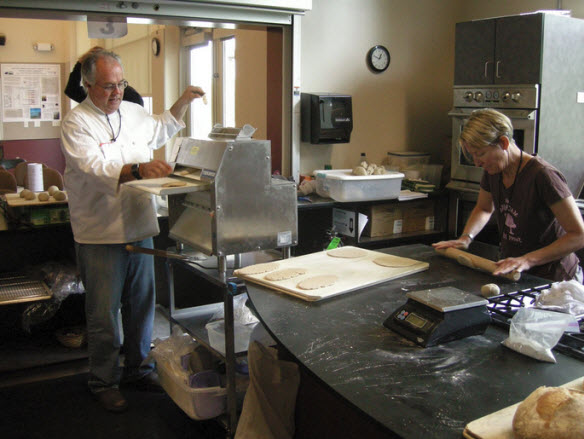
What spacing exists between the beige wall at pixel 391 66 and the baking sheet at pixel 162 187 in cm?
178

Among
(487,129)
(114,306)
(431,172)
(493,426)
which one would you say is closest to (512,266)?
(487,129)

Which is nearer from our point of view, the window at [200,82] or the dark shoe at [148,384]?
the dark shoe at [148,384]

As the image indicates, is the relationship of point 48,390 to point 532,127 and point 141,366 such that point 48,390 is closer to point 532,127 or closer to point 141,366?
point 141,366

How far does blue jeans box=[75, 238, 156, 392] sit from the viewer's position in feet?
9.01

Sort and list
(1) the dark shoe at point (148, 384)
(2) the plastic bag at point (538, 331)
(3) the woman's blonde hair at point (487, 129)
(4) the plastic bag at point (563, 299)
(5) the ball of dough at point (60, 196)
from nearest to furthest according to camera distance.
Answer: (2) the plastic bag at point (538, 331), (4) the plastic bag at point (563, 299), (3) the woman's blonde hair at point (487, 129), (1) the dark shoe at point (148, 384), (5) the ball of dough at point (60, 196)

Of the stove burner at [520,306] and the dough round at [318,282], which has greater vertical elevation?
the dough round at [318,282]

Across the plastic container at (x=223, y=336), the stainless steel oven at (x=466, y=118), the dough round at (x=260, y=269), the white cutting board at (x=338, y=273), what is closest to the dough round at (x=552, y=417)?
the white cutting board at (x=338, y=273)

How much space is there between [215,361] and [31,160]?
19.6 feet

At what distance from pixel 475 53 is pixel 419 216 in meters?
1.17

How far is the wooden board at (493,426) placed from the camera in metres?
1.09

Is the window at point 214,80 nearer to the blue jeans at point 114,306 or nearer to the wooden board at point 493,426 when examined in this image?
the blue jeans at point 114,306

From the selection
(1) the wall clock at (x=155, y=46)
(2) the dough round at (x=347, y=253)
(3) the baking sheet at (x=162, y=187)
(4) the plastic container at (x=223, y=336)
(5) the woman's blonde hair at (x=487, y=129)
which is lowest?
(4) the plastic container at (x=223, y=336)

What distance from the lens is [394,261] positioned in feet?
7.28

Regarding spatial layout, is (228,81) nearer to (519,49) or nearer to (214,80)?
(214,80)
